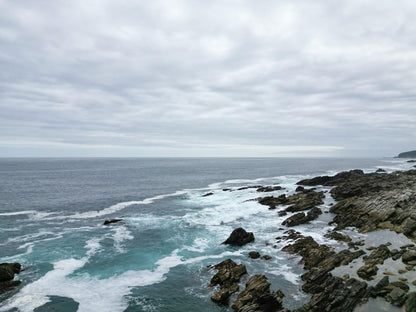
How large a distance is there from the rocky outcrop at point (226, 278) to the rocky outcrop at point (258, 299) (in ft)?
4.01

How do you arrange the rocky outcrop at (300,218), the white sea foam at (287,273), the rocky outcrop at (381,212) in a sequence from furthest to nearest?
the rocky outcrop at (300,218), the rocky outcrop at (381,212), the white sea foam at (287,273)

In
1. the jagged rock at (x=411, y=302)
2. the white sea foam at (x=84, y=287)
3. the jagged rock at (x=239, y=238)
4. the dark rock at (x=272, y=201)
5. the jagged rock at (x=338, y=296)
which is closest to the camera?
the jagged rock at (x=411, y=302)

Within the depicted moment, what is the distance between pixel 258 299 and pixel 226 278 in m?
5.24

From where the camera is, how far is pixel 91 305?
936 inches

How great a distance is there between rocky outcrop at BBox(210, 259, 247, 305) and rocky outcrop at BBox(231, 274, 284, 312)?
4.01 feet

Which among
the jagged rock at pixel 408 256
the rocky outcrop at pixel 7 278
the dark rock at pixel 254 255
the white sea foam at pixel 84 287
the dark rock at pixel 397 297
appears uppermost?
the jagged rock at pixel 408 256

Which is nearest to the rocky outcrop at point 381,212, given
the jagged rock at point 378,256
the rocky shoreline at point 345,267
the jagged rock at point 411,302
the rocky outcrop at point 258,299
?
the rocky shoreline at point 345,267

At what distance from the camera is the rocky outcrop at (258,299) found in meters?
21.7

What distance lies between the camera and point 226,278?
88.5 ft

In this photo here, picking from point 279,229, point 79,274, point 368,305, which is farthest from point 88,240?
point 368,305

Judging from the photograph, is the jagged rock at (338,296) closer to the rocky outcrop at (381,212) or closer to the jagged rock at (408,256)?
the jagged rock at (408,256)

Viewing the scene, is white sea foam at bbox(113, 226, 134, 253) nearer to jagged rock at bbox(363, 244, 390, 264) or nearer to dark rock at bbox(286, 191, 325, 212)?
jagged rock at bbox(363, 244, 390, 264)

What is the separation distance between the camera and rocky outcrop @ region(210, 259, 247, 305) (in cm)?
2389

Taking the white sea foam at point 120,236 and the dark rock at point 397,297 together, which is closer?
the dark rock at point 397,297
